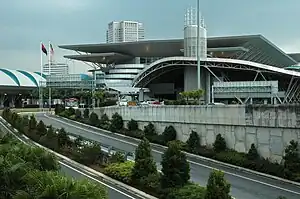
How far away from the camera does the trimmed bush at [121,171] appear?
787 inches

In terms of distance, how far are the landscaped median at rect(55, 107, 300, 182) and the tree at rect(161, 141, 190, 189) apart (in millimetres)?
7541

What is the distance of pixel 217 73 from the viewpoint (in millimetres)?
74312

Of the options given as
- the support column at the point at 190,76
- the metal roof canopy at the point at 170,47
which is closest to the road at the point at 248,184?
the support column at the point at 190,76

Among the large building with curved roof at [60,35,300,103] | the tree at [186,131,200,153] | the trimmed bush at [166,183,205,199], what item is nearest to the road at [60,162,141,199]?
the trimmed bush at [166,183,205,199]

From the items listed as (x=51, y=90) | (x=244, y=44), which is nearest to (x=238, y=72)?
(x=244, y=44)

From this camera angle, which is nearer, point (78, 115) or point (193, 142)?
point (193, 142)

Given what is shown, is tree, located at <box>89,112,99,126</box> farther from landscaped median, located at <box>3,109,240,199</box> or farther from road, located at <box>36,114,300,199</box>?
landscaped median, located at <box>3,109,240,199</box>

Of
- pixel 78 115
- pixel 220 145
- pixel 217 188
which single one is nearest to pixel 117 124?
pixel 78 115

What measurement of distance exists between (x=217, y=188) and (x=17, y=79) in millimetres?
113159

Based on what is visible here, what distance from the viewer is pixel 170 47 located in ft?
327

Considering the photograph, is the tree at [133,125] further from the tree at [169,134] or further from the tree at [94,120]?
the tree at [94,120]

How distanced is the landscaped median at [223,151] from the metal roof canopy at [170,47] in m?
53.3

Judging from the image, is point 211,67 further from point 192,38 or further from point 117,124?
point 117,124

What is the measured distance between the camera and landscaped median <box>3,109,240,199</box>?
12.9 meters
